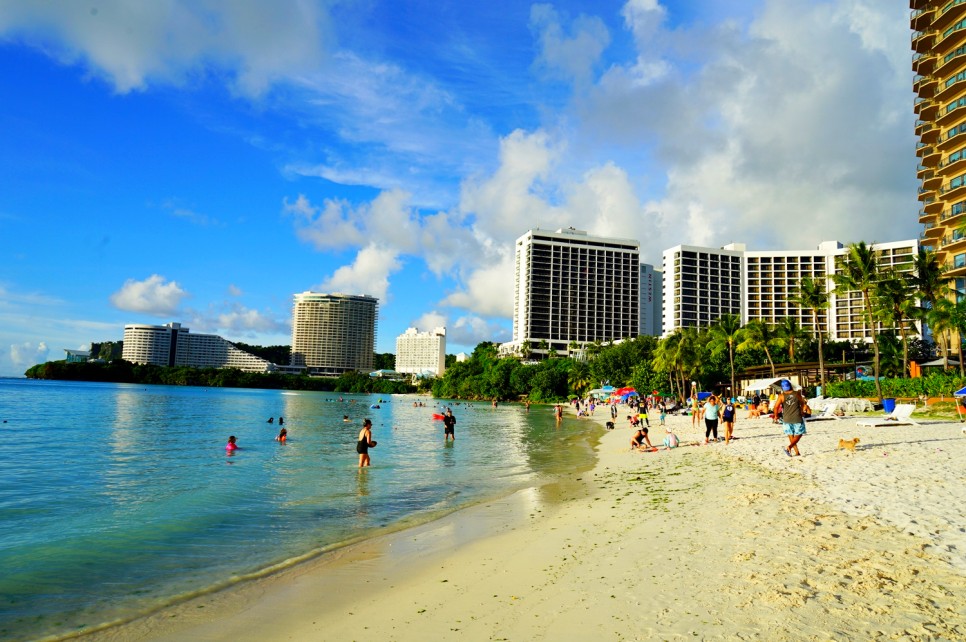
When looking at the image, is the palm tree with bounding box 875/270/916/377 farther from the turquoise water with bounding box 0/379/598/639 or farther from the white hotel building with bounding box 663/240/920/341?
the white hotel building with bounding box 663/240/920/341

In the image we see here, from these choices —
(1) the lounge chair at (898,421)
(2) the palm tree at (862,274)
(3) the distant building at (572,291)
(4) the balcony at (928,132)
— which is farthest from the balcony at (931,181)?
(3) the distant building at (572,291)

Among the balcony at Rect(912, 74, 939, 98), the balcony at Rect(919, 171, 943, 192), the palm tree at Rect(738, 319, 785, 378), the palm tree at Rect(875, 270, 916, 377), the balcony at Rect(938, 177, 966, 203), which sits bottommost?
the palm tree at Rect(738, 319, 785, 378)

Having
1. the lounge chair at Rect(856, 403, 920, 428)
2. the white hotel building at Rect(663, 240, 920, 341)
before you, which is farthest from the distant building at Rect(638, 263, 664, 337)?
the lounge chair at Rect(856, 403, 920, 428)

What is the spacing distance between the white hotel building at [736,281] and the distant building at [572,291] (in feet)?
46.5

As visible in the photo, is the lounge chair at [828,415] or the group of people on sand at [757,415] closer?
the group of people on sand at [757,415]

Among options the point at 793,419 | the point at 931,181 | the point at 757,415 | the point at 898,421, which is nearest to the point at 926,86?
the point at 931,181

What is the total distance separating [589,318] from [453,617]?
15511 centimetres

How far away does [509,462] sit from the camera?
69.5 feet

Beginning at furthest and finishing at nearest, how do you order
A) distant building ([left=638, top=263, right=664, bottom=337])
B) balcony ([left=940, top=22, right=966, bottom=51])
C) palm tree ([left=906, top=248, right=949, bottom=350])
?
1. distant building ([left=638, top=263, right=664, bottom=337])
2. balcony ([left=940, top=22, right=966, bottom=51])
3. palm tree ([left=906, top=248, right=949, bottom=350])

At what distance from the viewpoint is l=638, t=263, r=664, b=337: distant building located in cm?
17338

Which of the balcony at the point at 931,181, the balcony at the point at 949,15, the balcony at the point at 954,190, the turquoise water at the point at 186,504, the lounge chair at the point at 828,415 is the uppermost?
the balcony at the point at 949,15

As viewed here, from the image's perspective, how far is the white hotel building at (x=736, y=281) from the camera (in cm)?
14175

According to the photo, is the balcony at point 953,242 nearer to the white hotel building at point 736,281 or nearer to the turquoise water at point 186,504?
the turquoise water at point 186,504

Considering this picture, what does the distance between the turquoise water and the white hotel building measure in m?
126
